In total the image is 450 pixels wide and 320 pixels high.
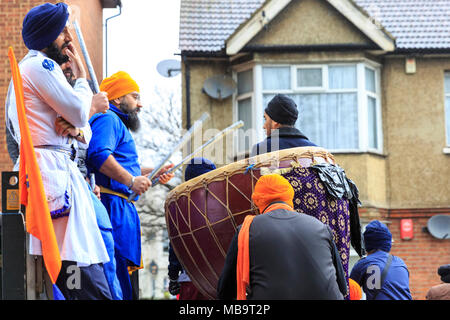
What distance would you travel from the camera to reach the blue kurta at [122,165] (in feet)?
16.4

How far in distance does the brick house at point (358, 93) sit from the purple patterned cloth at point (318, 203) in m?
11.9

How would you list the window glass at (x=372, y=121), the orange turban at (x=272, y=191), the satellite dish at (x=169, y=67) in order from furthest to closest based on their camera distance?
1. the satellite dish at (x=169, y=67)
2. the window glass at (x=372, y=121)
3. the orange turban at (x=272, y=191)

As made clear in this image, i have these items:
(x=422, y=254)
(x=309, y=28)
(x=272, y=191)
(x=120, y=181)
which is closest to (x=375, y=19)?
(x=309, y=28)

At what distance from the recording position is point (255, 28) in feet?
55.6

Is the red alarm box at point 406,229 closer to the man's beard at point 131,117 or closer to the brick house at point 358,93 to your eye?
the brick house at point 358,93

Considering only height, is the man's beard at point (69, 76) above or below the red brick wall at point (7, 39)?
below

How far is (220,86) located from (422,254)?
6071 millimetres

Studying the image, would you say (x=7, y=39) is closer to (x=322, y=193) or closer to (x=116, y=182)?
(x=116, y=182)

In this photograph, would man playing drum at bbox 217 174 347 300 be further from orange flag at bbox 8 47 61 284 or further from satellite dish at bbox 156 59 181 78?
satellite dish at bbox 156 59 181 78

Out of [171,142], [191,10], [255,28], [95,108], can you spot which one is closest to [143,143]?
[171,142]

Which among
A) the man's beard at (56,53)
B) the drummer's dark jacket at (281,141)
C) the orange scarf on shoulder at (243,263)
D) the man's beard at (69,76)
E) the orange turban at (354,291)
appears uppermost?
the man's beard at (56,53)

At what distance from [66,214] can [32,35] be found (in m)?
1.00

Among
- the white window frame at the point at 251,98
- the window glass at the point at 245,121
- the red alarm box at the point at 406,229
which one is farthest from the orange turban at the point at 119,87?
the red alarm box at the point at 406,229

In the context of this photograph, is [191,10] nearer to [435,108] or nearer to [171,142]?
[435,108]
